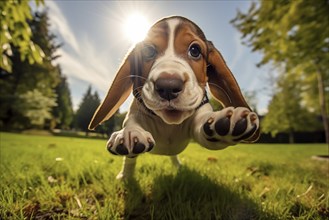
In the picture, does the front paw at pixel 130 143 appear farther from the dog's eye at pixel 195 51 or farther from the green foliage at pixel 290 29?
the green foliage at pixel 290 29

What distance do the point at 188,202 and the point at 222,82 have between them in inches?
33.8

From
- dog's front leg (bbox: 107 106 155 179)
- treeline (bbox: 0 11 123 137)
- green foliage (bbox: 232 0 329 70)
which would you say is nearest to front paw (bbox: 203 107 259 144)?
dog's front leg (bbox: 107 106 155 179)

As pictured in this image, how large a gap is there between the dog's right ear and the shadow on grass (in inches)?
24.7

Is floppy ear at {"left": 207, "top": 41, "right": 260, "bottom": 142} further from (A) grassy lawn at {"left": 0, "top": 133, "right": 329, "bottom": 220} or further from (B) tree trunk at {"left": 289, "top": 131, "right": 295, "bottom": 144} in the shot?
(B) tree trunk at {"left": 289, "top": 131, "right": 295, "bottom": 144}

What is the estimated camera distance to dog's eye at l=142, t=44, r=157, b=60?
131 cm

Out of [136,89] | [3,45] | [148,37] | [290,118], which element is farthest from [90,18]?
[290,118]

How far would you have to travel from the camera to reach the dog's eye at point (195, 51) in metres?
1.30

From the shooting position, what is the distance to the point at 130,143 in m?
1.12

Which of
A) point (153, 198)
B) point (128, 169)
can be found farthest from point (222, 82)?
point (128, 169)

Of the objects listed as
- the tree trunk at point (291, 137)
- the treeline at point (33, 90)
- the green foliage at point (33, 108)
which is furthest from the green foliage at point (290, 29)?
the tree trunk at point (291, 137)

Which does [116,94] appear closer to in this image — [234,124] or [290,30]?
[234,124]

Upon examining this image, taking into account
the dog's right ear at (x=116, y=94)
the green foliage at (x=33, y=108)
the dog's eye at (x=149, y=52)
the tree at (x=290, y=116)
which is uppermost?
the tree at (x=290, y=116)

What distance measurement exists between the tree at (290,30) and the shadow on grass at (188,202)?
5.09 m

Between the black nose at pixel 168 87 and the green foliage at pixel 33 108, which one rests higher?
the green foliage at pixel 33 108
